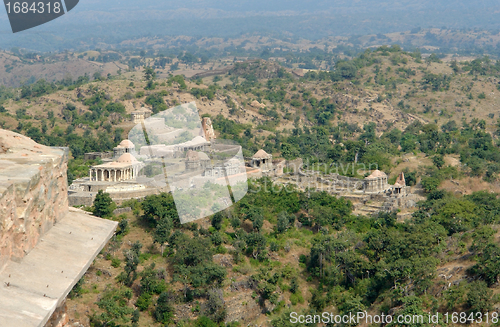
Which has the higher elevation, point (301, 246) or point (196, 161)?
point (196, 161)

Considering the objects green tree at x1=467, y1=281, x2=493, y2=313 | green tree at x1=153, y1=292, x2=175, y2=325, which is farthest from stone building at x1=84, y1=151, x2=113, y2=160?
green tree at x1=467, y1=281, x2=493, y2=313

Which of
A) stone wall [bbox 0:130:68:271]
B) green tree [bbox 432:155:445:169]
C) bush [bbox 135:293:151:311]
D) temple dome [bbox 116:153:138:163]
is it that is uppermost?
stone wall [bbox 0:130:68:271]

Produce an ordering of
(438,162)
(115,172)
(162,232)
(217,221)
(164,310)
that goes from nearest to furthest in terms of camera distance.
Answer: (164,310), (162,232), (217,221), (115,172), (438,162)

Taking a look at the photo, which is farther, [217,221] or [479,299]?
[217,221]

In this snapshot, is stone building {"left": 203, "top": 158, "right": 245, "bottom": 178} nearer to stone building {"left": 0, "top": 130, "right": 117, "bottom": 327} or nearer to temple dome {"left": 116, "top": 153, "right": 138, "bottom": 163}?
temple dome {"left": 116, "top": 153, "right": 138, "bottom": 163}

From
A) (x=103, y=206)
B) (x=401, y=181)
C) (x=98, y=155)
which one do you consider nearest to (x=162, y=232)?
(x=103, y=206)

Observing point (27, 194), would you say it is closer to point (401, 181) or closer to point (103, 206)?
point (103, 206)

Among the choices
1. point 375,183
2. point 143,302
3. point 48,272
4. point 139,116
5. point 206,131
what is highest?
point 48,272

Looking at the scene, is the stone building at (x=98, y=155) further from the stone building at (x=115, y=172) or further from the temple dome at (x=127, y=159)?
the stone building at (x=115, y=172)
